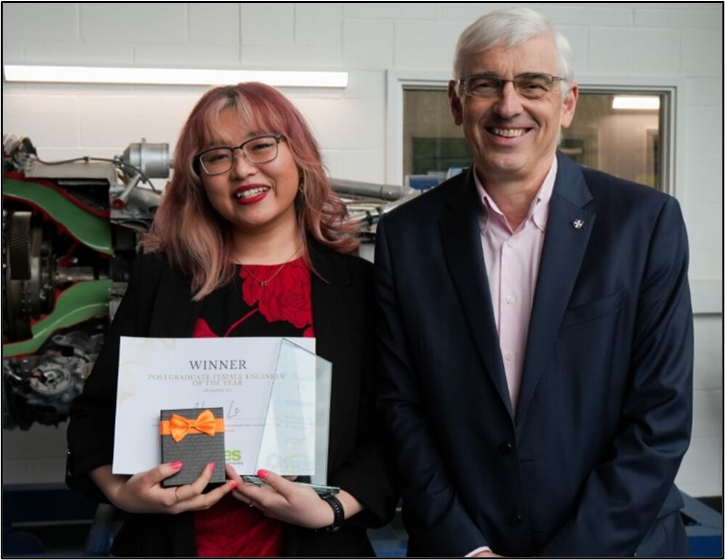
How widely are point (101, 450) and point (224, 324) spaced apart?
12.4 inches

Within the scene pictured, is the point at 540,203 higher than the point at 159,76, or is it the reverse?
the point at 159,76

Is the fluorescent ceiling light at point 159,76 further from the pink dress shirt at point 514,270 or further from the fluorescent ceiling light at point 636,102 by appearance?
the pink dress shirt at point 514,270

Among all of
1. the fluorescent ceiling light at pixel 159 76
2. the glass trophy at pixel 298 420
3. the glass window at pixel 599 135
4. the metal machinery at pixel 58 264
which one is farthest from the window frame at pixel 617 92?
the glass trophy at pixel 298 420

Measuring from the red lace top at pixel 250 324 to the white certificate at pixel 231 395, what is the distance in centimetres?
7

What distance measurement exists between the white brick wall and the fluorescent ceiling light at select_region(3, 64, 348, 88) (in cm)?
5

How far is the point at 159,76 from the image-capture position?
Answer: 3826mm

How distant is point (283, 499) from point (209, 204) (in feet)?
1.90

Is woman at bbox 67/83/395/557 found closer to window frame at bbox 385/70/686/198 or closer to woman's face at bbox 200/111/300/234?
woman's face at bbox 200/111/300/234

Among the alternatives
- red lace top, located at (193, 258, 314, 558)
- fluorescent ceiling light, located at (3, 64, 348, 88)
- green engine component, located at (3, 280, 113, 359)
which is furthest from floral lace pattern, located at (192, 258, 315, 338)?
fluorescent ceiling light, located at (3, 64, 348, 88)

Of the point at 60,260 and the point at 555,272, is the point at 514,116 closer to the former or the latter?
the point at 555,272

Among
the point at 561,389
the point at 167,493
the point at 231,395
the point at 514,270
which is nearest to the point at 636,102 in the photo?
the point at 514,270

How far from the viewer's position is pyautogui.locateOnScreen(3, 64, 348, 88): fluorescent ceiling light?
147 inches

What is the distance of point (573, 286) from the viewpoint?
145cm

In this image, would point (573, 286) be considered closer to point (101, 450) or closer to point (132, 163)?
point (101, 450)
